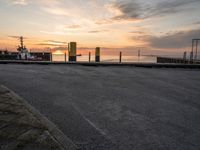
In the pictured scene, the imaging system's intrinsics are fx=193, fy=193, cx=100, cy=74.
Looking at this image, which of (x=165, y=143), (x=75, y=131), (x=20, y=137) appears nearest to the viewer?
(x=20, y=137)

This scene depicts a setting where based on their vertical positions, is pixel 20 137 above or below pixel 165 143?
above

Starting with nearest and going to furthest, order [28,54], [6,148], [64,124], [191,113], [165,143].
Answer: [6,148]
[165,143]
[64,124]
[191,113]
[28,54]

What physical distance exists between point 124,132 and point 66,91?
3.44m

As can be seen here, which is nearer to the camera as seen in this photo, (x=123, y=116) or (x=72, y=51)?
(x=123, y=116)

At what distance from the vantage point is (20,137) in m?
2.71

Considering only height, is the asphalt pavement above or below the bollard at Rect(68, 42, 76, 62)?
below

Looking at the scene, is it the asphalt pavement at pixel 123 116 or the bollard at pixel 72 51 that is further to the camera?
the bollard at pixel 72 51

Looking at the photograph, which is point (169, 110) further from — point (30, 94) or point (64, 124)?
point (30, 94)

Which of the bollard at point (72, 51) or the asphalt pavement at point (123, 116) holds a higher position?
the bollard at point (72, 51)

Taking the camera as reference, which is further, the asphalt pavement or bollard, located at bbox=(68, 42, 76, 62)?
bollard, located at bbox=(68, 42, 76, 62)

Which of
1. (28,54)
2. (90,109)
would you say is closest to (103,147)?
(90,109)

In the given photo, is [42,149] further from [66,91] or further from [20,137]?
[66,91]

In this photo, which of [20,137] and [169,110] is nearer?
[20,137]

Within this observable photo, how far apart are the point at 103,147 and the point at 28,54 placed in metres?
49.5
